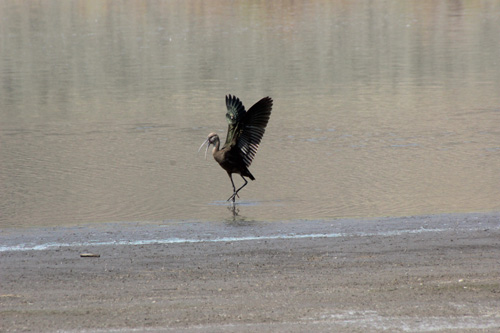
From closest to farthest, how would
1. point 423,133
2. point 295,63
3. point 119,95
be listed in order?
point 423,133, point 119,95, point 295,63

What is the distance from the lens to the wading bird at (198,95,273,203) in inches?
435

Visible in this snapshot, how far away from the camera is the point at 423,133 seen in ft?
52.0

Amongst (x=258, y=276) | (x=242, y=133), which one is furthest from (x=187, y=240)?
(x=242, y=133)

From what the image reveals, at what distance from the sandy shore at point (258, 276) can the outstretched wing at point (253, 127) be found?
1.78 m

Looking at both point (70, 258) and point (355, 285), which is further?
point (70, 258)

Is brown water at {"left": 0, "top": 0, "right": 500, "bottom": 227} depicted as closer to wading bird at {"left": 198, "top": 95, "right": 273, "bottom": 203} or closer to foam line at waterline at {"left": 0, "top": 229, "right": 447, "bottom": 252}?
wading bird at {"left": 198, "top": 95, "right": 273, "bottom": 203}

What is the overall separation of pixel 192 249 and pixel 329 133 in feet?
26.5

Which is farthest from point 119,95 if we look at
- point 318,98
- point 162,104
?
point 318,98

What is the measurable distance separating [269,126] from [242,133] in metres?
5.86

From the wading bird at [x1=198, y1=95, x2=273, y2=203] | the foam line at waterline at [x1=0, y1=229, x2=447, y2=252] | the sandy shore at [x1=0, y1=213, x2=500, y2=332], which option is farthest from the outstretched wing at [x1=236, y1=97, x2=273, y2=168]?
the foam line at waterline at [x1=0, y1=229, x2=447, y2=252]

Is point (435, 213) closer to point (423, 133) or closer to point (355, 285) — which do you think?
point (355, 285)

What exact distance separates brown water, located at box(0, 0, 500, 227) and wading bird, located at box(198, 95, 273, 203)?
0.53 m

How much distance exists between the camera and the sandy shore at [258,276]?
19.9 ft

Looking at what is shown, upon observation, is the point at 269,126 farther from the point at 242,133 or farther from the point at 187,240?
the point at 187,240
